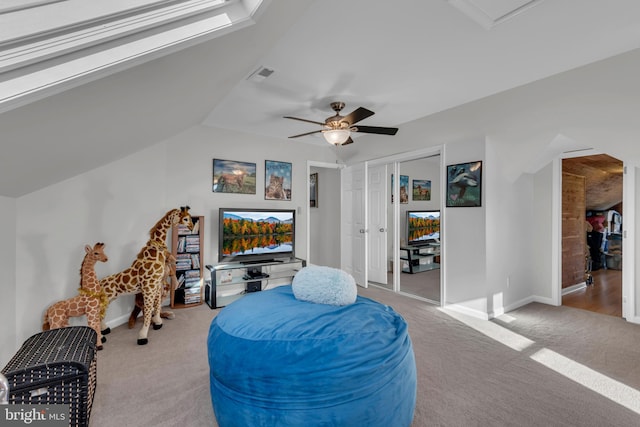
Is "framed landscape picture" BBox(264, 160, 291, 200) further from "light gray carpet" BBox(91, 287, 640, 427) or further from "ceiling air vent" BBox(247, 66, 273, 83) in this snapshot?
"light gray carpet" BBox(91, 287, 640, 427)

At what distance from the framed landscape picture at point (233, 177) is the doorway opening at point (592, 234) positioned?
4596 mm

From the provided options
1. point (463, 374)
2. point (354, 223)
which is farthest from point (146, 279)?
point (354, 223)

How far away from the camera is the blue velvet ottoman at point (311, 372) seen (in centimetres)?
130

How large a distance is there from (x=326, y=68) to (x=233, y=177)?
2.35m

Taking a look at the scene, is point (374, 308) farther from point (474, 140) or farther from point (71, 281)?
point (71, 281)

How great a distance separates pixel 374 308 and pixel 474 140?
264 cm

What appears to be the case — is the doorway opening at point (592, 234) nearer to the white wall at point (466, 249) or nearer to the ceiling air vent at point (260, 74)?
the white wall at point (466, 249)

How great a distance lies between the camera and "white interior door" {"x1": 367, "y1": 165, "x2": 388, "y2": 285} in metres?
4.77

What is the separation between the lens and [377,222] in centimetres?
487

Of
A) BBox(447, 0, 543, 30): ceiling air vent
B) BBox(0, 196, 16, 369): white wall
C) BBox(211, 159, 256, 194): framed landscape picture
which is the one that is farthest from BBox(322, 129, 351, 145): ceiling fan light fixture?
BBox(0, 196, 16, 369): white wall

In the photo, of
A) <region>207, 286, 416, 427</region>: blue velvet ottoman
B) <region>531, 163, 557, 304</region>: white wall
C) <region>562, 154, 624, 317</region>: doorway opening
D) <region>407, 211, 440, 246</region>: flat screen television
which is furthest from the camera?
<region>407, 211, 440, 246</region>: flat screen television

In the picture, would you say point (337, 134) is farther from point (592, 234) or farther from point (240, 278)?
point (592, 234)

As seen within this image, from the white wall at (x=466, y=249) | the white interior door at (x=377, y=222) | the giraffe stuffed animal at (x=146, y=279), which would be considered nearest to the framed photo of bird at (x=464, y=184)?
the white wall at (x=466, y=249)

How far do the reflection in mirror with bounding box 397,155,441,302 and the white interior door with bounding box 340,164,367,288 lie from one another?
43.5 inches
